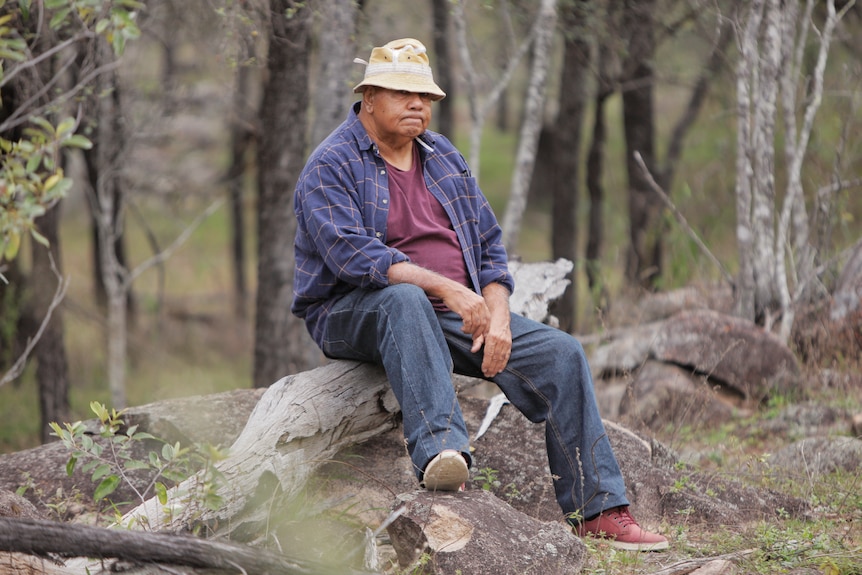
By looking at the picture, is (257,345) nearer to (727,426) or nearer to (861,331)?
(727,426)

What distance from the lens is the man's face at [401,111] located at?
4.16 meters

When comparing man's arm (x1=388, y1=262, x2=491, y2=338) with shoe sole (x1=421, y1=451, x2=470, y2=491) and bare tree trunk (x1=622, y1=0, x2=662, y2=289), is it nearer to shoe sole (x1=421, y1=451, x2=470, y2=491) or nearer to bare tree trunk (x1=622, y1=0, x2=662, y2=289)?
shoe sole (x1=421, y1=451, x2=470, y2=491)

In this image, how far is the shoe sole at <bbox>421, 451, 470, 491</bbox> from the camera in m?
3.58

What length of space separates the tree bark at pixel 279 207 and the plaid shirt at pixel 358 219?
9.84 ft

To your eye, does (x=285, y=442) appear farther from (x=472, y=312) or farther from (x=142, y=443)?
(x=142, y=443)

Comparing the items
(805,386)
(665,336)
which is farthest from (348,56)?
(805,386)

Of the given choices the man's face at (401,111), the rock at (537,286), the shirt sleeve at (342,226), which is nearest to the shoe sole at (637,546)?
the shirt sleeve at (342,226)

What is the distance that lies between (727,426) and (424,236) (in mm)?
3032

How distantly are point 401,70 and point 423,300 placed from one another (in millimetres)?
1031

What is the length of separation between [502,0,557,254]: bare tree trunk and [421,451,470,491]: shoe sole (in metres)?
4.05

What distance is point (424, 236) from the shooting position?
422cm

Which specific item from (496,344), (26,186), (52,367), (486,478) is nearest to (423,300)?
(496,344)

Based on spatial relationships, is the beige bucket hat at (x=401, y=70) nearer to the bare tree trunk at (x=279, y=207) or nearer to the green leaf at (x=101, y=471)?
the green leaf at (x=101, y=471)

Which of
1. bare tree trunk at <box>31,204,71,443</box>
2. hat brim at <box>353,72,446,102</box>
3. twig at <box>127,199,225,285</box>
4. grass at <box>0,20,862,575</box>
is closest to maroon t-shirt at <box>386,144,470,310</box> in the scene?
hat brim at <box>353,72,446,102</box>
